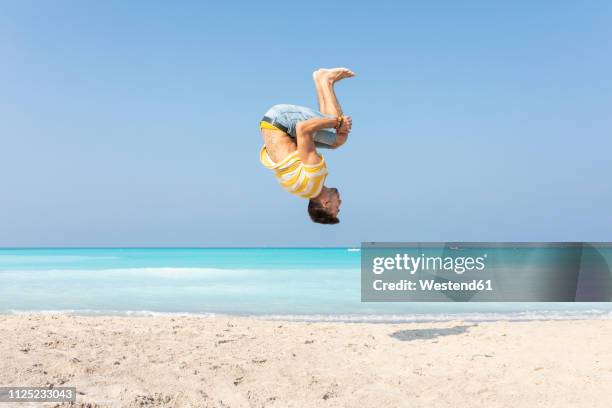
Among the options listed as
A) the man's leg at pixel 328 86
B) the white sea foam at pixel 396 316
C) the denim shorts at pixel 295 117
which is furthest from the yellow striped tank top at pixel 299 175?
the white sea foam at pixel 396 316

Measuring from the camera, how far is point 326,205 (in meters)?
4.20

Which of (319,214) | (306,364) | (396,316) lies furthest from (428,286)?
(319,214)

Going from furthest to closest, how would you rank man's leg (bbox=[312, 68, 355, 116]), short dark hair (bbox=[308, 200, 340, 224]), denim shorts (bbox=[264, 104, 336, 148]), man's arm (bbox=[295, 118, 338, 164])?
man's leg (bbox=[312, 68, 355, 116])
short dark hair (bbox=[308, 200, 340, 224])
denim shorts (bbox=[264, 104, 336, 148])
man's arm (bbox=[295, 118, 338, 164])

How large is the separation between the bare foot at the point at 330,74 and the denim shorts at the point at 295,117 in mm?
445

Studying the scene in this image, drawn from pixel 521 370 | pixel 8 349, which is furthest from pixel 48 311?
pixel 521 370

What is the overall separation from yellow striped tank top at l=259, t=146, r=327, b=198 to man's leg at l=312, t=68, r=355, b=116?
0.55 metres

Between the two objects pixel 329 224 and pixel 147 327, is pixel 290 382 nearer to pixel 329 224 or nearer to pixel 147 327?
pixel 329 224

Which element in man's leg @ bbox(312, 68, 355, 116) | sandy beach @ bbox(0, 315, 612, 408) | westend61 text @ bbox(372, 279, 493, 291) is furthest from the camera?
westend61 text @ bbox(372, 279, 493, 291)

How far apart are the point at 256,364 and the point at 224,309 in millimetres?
7389

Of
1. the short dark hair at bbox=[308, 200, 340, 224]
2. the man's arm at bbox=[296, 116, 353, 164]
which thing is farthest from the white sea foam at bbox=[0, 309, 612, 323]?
the man's arm at bbox=[296, 116, 353, 164]

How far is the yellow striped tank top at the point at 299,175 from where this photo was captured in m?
3.92

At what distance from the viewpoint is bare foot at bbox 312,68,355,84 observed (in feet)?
14.7

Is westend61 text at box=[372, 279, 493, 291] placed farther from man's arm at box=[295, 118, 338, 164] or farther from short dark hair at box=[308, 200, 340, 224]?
man's arm at box=[295, 118, 338, 164]

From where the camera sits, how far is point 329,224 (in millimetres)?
4430
